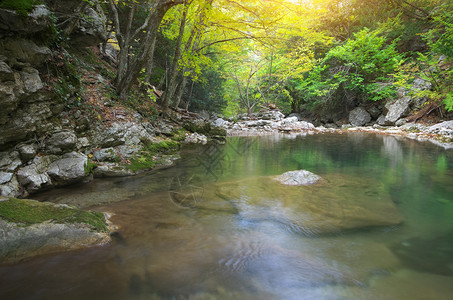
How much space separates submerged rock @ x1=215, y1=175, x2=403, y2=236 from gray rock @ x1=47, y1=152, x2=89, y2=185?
2.89m

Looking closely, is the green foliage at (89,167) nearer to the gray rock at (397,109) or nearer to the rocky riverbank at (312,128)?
the rocky riverbank at (312,128)

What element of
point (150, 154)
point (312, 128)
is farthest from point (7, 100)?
point (312, 128)

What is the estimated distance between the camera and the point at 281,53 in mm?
23359

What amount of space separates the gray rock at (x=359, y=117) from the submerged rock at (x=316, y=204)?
714 inches

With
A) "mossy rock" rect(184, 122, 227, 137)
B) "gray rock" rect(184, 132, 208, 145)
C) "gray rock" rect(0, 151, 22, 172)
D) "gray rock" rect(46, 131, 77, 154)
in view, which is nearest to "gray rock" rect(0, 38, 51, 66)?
"gray rock" rect(46, 131, 77, 154)

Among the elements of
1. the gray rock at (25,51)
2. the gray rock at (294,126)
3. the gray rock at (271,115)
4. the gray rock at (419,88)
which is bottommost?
the gray rock at (294,126)

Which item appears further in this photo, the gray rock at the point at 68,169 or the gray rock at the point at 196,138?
the gray rock at the point at 196,138

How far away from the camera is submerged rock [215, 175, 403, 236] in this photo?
132 inches

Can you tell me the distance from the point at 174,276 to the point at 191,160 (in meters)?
5.81

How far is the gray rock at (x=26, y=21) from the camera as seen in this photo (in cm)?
389

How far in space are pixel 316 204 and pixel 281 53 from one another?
22464 millimetres

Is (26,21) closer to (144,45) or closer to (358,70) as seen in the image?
(144,45)

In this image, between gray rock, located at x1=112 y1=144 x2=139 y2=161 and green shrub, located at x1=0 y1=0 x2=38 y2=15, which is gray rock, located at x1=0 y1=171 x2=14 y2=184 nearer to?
gray rock, located at x1=112 y1=144 x2=139 y2=161

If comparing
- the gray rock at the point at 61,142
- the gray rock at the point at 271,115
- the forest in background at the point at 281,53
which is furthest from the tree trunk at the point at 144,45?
the gray rock at the point at 271,115
